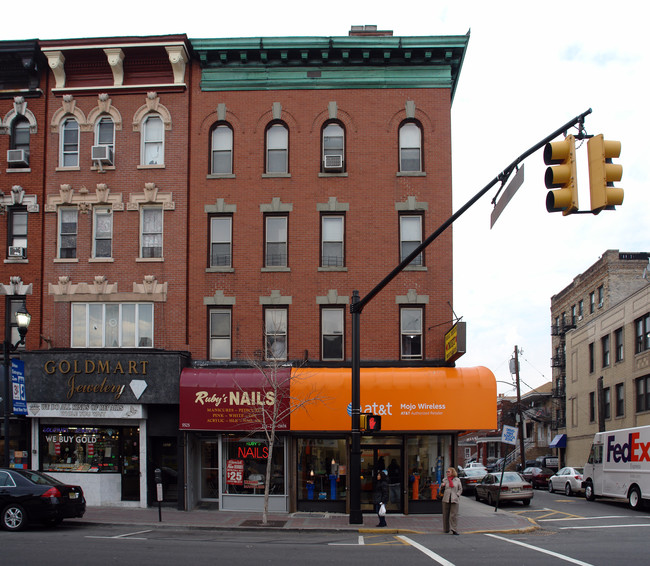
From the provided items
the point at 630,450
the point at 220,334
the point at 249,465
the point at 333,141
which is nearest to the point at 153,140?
the point at 333,141

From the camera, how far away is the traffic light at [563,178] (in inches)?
380

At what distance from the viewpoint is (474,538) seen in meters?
17.9

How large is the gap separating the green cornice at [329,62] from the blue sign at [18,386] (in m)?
11.2

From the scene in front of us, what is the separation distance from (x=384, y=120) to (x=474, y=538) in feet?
46.1

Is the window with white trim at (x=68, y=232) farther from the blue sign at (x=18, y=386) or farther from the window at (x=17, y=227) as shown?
the blue sign at (x=18, y=386)

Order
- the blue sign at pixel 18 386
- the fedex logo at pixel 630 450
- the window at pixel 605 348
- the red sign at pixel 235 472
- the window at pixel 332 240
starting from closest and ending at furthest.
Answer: the blue sign at pixel 18 386 < the red sign at pixel 235 472 < the window at pixel 332 240 < the fedex logo at pixel 630 450 < the window at pixel 605 348

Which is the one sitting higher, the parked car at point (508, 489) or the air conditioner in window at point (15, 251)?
the air conditioner in window at point (15, 251)

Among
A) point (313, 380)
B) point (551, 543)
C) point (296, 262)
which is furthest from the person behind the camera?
point (296, 262)

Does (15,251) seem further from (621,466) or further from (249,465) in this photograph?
(621,466)

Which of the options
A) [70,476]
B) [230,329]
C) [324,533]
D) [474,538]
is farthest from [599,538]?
[70,476]

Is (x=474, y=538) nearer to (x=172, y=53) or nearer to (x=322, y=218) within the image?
(x=322, y=218)

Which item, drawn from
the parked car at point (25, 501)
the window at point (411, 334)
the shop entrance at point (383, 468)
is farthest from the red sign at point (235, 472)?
the parked car at point (25, 501)

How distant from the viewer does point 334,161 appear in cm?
2491

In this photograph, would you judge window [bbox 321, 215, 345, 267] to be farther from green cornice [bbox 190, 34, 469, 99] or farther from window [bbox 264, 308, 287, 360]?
green cornice [bbox 190, 34, 469, 99]
